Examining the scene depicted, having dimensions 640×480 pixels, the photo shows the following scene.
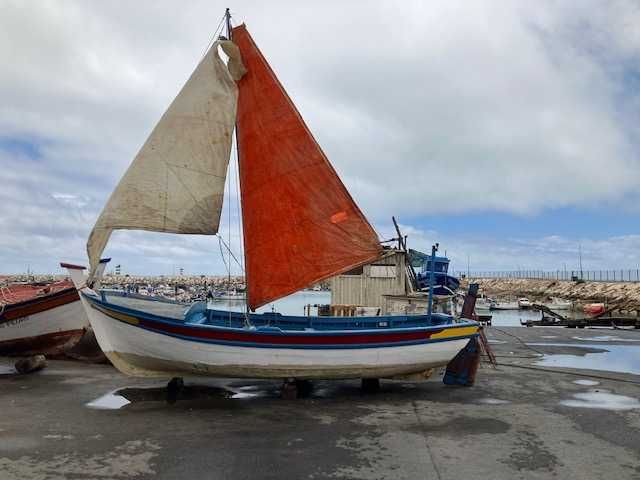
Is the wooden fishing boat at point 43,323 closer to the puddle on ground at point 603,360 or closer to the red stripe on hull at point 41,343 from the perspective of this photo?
the red stripe on hull at point 41,343

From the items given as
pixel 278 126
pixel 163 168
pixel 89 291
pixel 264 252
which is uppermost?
pixel 278 126

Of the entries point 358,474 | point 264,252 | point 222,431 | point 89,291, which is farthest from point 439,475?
point 89,291

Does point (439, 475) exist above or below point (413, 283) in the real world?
below

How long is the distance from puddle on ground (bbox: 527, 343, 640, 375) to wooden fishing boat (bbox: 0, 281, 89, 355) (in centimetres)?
1662

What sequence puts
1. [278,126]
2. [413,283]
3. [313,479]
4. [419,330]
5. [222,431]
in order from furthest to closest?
1. [413,283]
2. [278,126]
3. [419,330]
4. [222,431]
5. [313,479]

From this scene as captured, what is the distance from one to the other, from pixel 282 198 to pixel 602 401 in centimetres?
966

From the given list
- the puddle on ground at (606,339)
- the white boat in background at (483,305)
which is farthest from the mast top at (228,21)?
the white boat in background at (483,305)

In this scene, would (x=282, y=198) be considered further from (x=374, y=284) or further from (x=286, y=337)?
(x=374, y=284)

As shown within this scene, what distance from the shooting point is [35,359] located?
16.8 metres

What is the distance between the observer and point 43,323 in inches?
724

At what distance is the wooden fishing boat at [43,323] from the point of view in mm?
18219

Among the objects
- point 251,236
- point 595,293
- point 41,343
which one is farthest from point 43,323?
point 595,293

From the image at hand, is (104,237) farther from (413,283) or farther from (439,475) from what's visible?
(413,283)

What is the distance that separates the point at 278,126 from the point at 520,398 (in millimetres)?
9675
